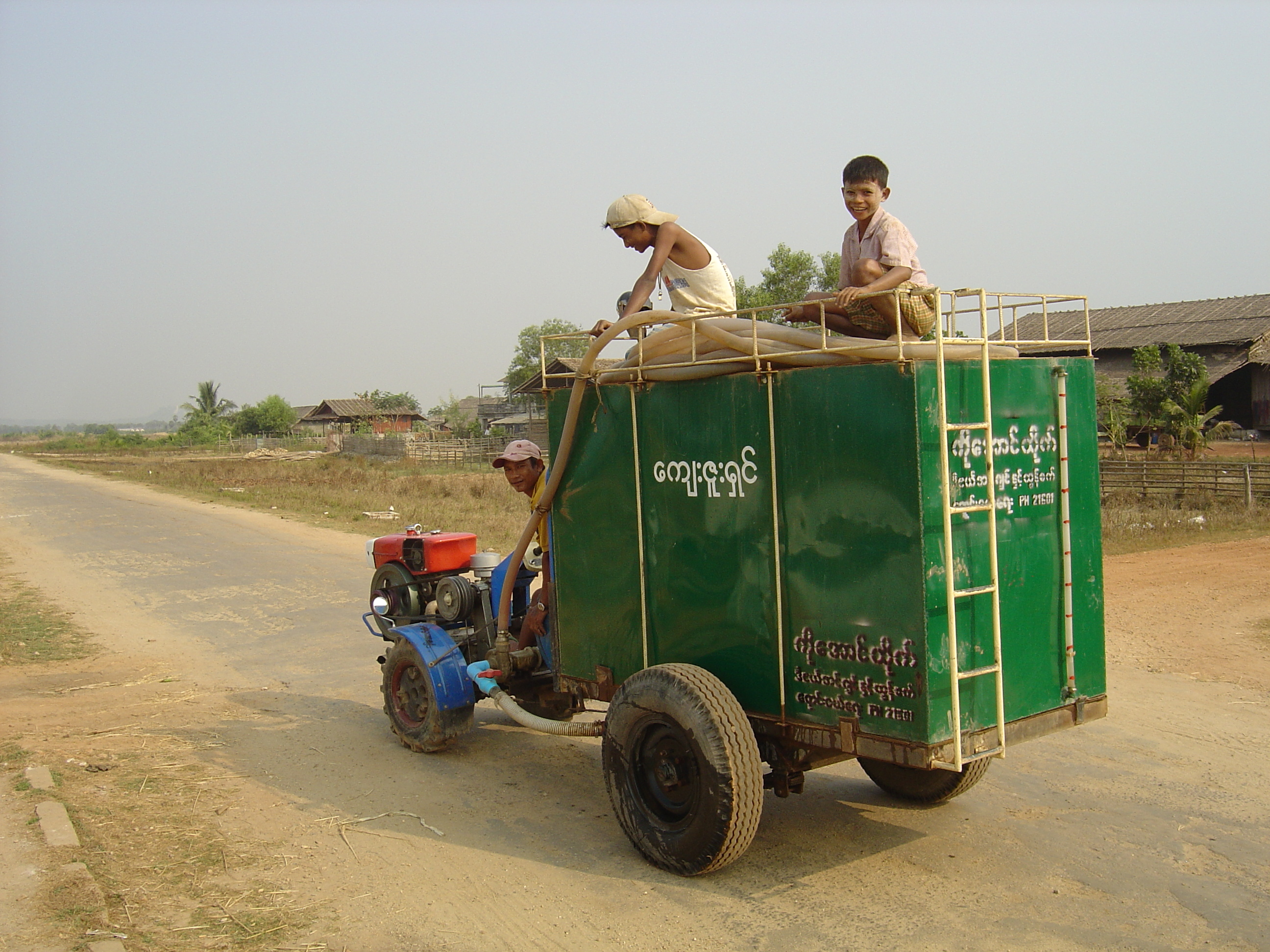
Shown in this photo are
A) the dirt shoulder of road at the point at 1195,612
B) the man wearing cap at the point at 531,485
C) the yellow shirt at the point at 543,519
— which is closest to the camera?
the yellow shirt at the point at 543,519

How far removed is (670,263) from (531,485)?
66.1 inches

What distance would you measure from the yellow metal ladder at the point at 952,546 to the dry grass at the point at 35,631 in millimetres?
8571

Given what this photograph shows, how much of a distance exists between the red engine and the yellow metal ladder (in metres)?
3.62

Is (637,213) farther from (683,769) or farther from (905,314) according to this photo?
(683,769)

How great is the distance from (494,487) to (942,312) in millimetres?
24547

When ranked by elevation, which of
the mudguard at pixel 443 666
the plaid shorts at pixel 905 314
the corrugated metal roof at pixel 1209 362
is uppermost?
the corrugated metal roof at pixel 1209 362

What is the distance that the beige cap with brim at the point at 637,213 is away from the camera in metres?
4.93

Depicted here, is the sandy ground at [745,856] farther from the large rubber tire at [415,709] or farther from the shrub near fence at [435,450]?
the shrub near fence at [435,450]

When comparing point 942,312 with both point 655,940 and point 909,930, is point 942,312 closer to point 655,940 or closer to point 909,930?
point 909,930

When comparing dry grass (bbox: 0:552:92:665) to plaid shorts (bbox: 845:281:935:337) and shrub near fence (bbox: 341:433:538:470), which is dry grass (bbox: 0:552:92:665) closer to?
plaid shorts (bbox: 845:281:935:337)

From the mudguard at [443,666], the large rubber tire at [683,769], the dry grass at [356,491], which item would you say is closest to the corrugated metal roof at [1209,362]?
the dry grass at [356,491]

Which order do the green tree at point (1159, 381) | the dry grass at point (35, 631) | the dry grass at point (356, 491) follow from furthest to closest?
1. the green tree at point (1159, 381)
2. the dry grass at point (356, 491)
3. the dry grass at point (35, 631)

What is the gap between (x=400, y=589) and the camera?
22.8 feet

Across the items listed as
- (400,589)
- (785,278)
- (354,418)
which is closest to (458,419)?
(354,418)
